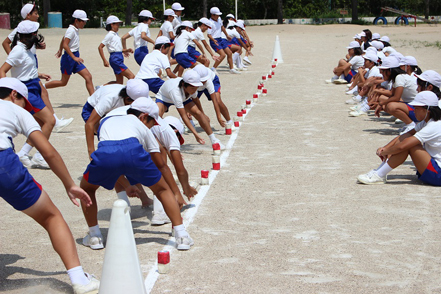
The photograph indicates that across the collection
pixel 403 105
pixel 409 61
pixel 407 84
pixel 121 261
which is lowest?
pixel 121 261

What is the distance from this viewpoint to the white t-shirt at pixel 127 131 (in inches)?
211

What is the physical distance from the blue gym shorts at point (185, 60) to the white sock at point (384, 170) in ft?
27.4

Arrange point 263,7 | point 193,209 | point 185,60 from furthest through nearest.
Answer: point 263,7, point 185,60, point 193,209

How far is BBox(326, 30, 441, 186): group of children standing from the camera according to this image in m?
7.53

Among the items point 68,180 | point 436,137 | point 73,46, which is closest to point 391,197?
point 436,137

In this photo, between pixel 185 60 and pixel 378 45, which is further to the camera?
pixel 378 45

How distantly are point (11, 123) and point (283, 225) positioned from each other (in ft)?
9.89

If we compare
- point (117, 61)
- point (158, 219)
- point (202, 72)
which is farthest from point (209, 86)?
point (158, 219)

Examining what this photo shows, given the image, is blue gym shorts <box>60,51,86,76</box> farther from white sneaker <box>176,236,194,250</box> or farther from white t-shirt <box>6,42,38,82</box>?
white sneaker <box>176,236,194,250</box>

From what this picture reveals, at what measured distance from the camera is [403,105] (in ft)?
33.4

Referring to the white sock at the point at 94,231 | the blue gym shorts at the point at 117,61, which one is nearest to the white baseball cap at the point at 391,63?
the blue gym shorts at the point at 117,61

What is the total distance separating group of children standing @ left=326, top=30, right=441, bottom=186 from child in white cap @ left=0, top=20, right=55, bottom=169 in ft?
14.6

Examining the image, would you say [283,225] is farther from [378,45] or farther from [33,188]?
[378,45]

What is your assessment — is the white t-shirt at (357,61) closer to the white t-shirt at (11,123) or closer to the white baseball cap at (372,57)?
the white baseball cap at (372,57)
